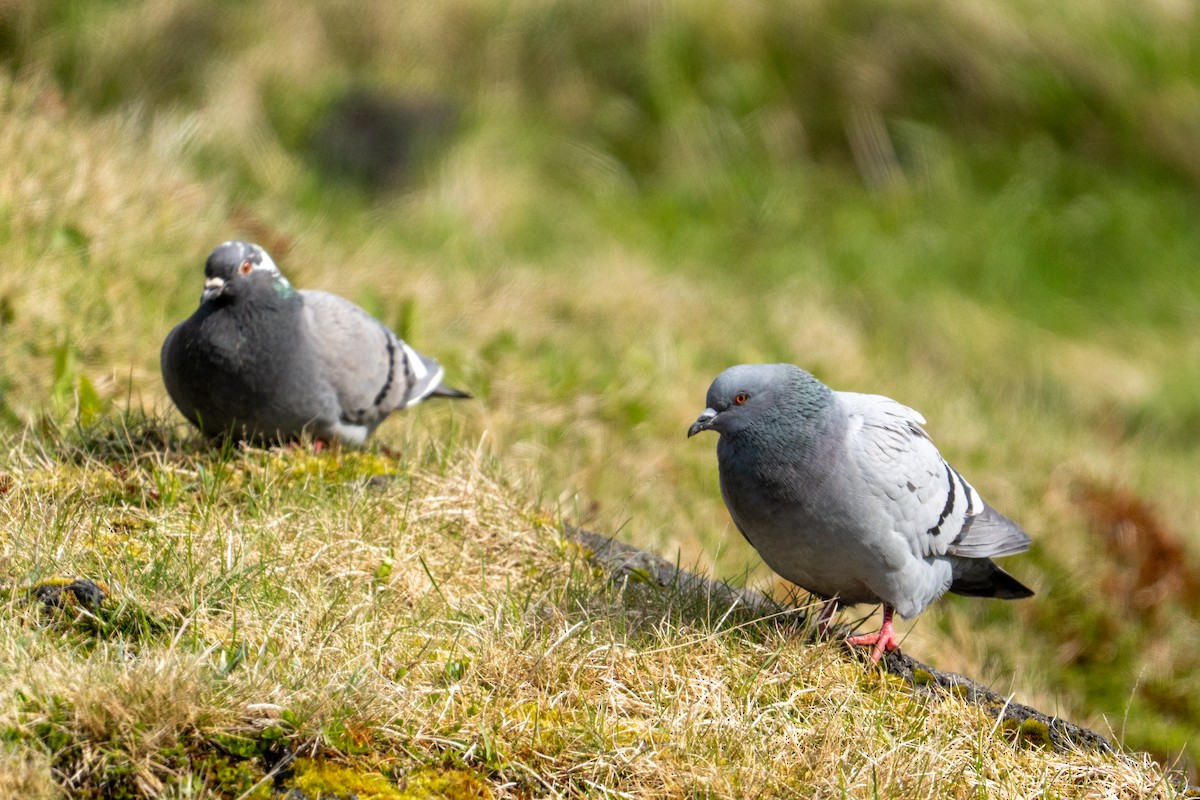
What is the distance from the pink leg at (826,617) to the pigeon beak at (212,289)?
95.4 inches

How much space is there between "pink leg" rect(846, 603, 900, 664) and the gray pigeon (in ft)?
7.01

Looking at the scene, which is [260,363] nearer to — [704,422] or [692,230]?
[704,422]

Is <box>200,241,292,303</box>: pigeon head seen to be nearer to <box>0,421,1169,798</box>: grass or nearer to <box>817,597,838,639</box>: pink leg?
<box>0,421,1169,798</box>: grass

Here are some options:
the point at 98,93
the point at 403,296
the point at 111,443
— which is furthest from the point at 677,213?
the point at 111,443

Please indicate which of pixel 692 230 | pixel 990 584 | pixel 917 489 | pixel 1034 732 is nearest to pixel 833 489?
pixel 917 489

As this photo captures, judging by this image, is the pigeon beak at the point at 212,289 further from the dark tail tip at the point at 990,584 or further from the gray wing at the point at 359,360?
the dark tail tip at the point at 990,584

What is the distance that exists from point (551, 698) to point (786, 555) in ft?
3.10

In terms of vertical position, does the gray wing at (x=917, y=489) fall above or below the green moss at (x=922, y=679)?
above

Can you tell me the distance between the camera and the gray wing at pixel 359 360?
4.84 m

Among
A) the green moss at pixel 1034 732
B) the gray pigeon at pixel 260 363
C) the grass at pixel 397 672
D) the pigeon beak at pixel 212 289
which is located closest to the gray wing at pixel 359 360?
the gray pigeon at pixel 260 363

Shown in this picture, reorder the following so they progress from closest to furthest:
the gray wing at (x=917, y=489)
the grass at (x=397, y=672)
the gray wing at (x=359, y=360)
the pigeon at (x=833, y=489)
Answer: the grass at (x=397, y=672) < the pigeon at (x=833, y=489) < the gray wing at (x=917, y=489) < the gray wing at (x=359, y=360)

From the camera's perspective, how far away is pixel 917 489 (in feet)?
13.0

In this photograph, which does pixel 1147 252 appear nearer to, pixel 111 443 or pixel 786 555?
pixel 786 555

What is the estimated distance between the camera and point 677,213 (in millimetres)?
10547
